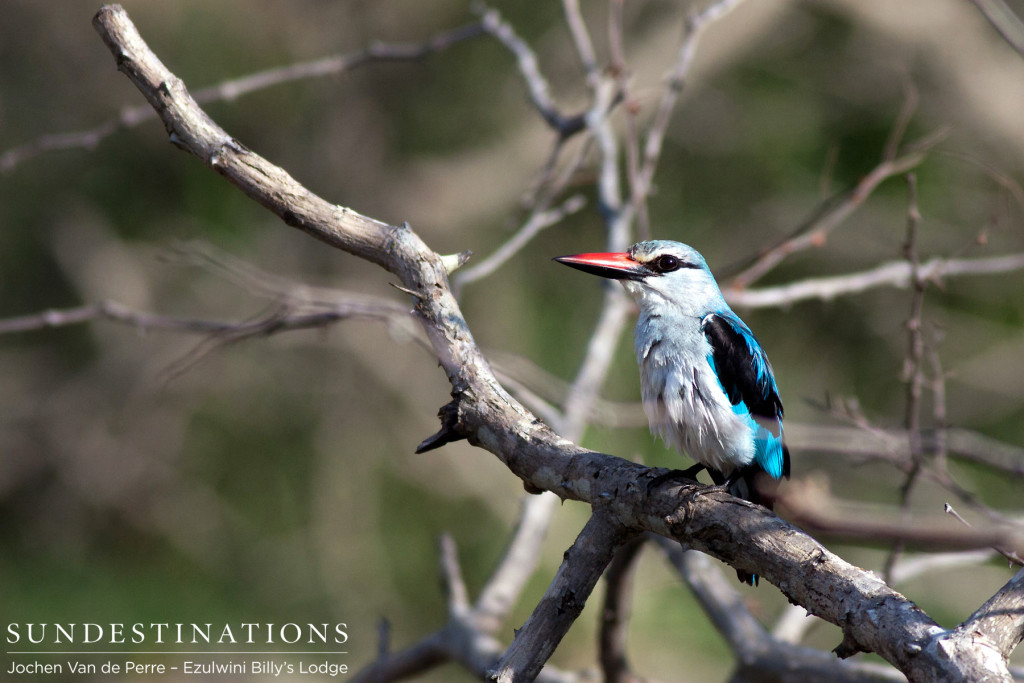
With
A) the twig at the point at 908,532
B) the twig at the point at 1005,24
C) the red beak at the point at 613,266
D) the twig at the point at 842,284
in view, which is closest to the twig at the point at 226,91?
the red beak at the point at 613,266

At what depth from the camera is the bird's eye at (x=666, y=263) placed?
229 cm

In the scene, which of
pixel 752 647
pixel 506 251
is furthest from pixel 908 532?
pixel 506 251

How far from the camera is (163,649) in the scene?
4191 mm

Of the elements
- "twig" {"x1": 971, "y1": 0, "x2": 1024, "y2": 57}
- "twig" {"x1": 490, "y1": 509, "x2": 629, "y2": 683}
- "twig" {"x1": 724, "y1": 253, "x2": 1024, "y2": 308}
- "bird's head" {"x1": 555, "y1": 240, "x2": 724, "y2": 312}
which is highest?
"twig" {"x1": 724, "y1": 253, "x2": 1024, "y2": 308}

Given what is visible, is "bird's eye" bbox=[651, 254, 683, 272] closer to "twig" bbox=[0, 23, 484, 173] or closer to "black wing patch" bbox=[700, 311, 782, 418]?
"black wing patch" bbox=[700, 311, 782, 418]

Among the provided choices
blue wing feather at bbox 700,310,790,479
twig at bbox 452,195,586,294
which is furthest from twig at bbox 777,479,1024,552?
twig at bbox 452,195,586,294

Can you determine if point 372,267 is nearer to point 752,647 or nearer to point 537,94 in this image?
point 537,94

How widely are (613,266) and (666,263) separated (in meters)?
0.15

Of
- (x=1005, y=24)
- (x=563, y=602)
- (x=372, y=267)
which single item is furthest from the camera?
(x=372, y=267)

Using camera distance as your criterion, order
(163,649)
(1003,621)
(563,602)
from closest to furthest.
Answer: (1003,621) < (563,602) < (163,649)

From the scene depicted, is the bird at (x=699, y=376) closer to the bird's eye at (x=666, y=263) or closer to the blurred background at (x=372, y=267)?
the bird's eye at (x=666, y=263)

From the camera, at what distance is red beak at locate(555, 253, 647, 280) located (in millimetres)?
2207

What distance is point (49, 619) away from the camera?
426 cm

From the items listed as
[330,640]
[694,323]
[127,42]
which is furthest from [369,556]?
[127,42]
